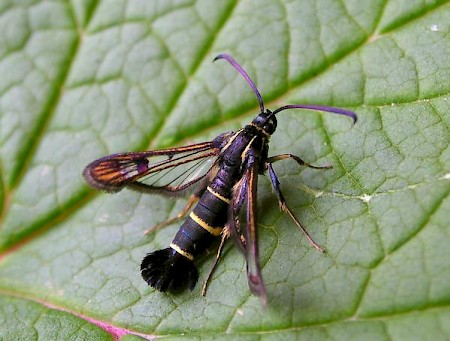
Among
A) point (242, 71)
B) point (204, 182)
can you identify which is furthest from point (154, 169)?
point (242, 71)

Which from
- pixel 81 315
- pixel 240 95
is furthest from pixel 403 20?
pixel 81 315

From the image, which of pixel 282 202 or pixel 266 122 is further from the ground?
pixel 266 122

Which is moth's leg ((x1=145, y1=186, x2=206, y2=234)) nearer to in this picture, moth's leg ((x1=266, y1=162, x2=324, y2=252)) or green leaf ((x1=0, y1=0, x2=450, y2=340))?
green leaf ((x1=0, y1=0, x2=450, y2=340))

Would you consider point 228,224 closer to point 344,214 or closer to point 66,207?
point 344,214

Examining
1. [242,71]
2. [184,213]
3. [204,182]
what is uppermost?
[242,71]

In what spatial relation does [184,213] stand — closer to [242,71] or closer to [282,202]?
[282,202]

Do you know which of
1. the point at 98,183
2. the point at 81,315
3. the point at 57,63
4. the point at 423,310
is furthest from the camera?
the point at 57,63

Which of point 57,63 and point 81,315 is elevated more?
point 57,63
